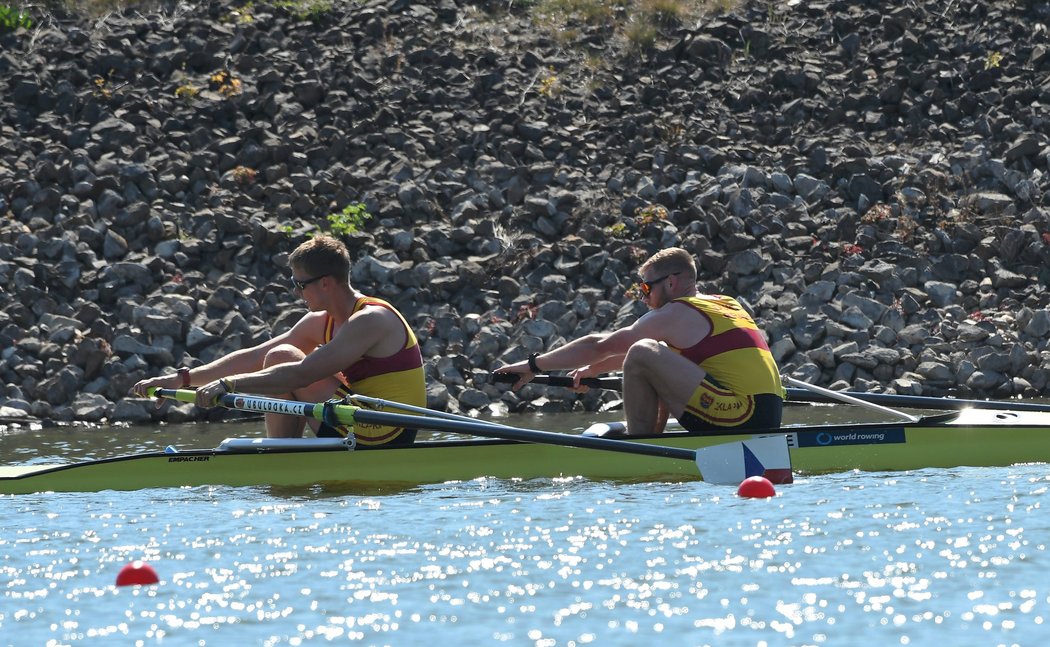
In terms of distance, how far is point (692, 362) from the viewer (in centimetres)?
1010

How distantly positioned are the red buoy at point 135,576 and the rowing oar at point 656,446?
9.00 ft

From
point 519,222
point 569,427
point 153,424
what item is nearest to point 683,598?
point 569,427

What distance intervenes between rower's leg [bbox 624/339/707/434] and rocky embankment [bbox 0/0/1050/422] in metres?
5.35

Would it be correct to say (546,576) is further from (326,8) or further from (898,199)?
(326,8)

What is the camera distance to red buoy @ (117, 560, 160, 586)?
7.07m

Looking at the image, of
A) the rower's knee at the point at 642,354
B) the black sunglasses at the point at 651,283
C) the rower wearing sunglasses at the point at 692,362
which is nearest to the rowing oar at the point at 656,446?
the rower wearing sunglasses at the point at 692,362

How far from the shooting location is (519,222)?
19141mm

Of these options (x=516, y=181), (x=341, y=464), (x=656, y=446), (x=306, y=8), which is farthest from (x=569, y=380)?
(x=306, y=8)

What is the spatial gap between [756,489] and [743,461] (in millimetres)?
394

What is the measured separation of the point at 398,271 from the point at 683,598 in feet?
38.8

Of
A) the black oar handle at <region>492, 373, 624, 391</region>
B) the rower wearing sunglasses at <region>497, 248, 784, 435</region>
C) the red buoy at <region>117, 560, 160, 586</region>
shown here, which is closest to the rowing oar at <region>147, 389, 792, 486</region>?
the rower wearing sunglasses at <region>497, 248, 784, 435</region>

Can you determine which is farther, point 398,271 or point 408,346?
point 398,271

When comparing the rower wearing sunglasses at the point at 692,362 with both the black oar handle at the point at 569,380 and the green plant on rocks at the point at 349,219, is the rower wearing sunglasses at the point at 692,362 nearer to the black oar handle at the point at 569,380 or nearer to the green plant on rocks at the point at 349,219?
the black oar handle at the point at 569,380

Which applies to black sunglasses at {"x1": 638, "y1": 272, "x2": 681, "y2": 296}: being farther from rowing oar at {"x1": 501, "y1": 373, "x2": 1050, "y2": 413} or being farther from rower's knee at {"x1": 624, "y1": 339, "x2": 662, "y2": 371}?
rowing oar at {"x1": 501, "y1": 373, "x2": 1050, "y2": 413}
